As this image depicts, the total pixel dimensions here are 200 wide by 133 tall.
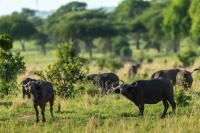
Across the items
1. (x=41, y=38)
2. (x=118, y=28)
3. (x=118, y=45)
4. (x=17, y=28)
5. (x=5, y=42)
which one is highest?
(x=17, y=28)

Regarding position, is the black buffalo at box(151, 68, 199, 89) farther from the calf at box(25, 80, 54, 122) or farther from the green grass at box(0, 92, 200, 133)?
the calf at box(25, 80, 54, 122)

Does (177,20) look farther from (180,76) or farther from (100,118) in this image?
(100,118)

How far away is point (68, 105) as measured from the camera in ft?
59.1

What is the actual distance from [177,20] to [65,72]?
4257cm

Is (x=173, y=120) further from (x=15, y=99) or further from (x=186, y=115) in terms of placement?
(x=15, y=99)

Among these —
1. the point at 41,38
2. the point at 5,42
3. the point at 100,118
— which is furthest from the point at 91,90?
the point at 41,38

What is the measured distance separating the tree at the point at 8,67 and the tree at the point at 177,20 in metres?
42.0

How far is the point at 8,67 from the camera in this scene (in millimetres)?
20812

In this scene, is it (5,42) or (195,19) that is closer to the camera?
(5,42)

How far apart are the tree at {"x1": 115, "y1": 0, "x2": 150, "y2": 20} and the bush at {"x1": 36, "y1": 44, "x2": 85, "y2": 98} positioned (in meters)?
69.5

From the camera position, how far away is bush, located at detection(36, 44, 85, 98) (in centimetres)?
2003

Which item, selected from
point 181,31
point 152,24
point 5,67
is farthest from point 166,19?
point 5,67

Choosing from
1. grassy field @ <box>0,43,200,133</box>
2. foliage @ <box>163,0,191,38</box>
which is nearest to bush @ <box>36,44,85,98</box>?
grassy field @ <box>0,43,200,133</box>

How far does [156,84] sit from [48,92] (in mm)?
3305
